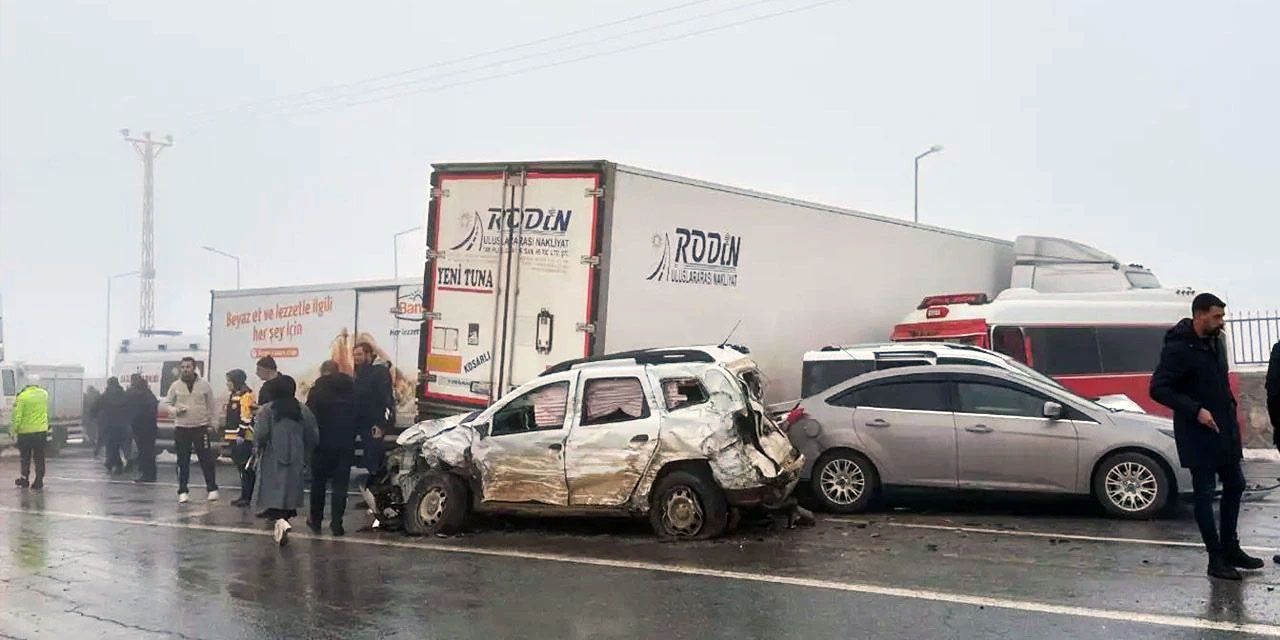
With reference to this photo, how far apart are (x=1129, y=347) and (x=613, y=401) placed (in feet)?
25.2

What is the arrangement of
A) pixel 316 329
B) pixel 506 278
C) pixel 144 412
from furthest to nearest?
pixel 144 412, pixel 316 329, pixel 506 278

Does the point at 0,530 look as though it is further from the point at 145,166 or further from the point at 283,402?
the point at 145,166

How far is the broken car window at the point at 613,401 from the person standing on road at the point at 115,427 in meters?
12.0

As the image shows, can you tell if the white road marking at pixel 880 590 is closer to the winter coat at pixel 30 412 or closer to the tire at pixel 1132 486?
the tire at pixel 1132 486

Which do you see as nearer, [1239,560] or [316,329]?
[1239,560]

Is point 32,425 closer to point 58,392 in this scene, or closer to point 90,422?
point 90,422

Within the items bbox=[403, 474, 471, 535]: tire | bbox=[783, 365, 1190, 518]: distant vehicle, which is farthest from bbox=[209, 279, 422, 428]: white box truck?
bbox=[783, 365, 1190, 518]: distant vehicle

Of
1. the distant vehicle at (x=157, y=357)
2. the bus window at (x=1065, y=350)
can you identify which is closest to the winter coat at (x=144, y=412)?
the distant vehicle at (x=157, y=357)

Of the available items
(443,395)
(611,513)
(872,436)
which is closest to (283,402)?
(443,395)

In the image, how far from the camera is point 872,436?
1059 centimetres

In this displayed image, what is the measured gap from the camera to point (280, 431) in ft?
33.6

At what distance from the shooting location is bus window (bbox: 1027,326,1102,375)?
13641 mm

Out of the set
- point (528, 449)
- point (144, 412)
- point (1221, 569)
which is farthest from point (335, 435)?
point (144, 412)

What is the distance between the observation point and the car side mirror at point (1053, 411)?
10023mm
